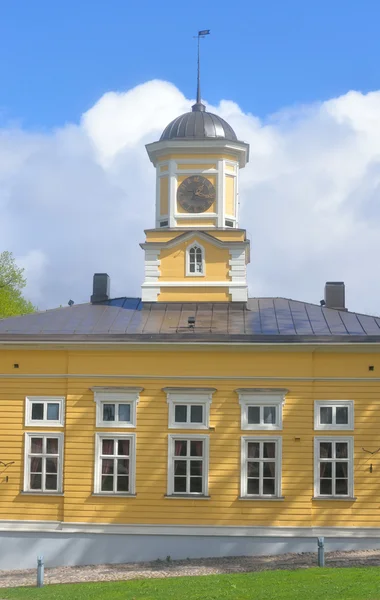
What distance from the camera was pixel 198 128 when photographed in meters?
23.9

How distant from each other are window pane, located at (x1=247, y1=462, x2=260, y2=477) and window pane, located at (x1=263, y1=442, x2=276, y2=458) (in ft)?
1.02

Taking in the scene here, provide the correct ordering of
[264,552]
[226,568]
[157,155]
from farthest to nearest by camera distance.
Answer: [157,155], [264,552], [226,568]

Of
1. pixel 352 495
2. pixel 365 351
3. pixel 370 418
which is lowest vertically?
pixel 352 495

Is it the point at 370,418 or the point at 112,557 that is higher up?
the point at 370,418

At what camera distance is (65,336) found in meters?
20.0

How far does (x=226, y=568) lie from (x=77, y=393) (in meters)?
5.41

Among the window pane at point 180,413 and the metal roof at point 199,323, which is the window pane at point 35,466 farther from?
the window pane at point 180,413

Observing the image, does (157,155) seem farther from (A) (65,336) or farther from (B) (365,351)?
(B) (365,351)

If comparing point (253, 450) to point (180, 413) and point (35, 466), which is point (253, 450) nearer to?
point (180, 413)

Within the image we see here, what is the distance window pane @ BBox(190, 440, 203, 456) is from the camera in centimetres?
1982

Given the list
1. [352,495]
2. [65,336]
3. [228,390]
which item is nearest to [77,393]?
[65,336]

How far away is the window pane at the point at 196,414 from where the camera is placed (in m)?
19.9

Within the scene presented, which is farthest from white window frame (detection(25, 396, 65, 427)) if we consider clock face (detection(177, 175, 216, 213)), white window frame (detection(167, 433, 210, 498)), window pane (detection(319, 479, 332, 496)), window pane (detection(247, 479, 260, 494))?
clock face (detection(177, 175, 216, 213))

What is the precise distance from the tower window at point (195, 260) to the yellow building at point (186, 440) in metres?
2.55
